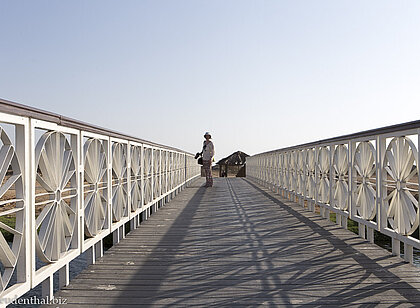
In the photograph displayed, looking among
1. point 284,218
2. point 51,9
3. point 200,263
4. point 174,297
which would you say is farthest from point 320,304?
point 51,9

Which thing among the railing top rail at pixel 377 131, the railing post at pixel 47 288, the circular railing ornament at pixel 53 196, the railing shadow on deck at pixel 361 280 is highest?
the railing top rail at pixel 377 131

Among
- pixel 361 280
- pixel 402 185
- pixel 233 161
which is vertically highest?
pixel 233 161

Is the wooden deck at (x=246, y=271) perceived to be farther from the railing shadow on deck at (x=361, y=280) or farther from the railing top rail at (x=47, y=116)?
the railing top rail at (x=47, y=116)

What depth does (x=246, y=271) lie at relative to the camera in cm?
385

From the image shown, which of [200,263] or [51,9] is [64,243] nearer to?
[200,263]

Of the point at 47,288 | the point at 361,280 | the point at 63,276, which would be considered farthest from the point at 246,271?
the point at 47,288

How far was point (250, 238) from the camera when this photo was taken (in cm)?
543

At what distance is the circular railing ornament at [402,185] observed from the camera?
3795 mm

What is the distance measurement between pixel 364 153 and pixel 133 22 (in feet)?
46.9

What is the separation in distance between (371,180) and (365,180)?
0.11 metres

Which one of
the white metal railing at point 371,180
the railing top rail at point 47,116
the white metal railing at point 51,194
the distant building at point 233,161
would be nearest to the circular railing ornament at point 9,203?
the white metal railing at point 51,194

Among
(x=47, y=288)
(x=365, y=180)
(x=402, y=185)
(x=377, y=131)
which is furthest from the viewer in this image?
(x=365, y=180)

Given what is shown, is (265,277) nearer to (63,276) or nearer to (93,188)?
(63,276)

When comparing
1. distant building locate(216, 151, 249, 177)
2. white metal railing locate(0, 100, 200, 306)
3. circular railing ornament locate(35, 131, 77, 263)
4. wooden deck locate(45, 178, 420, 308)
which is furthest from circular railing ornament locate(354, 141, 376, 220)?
distant building locate(216, 151, 249, 177)
